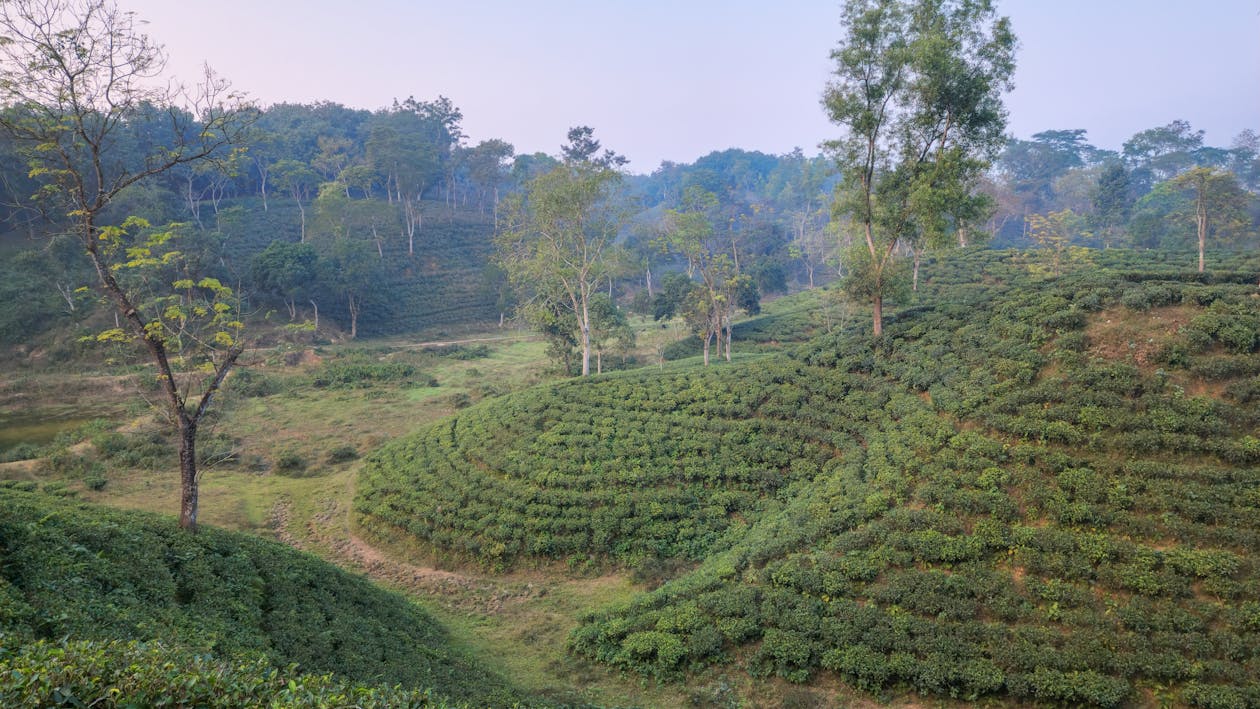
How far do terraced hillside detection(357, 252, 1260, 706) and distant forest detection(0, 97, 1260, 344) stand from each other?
8.73 metres

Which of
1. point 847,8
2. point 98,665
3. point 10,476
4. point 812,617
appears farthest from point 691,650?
point 10,476

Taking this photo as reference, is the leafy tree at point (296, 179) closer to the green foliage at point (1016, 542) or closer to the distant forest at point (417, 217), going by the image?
the distant forest at point (417, 217)

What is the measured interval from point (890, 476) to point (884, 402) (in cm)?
457

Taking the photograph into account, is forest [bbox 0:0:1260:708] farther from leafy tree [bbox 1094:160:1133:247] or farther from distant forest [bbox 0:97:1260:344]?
leafy tree [bbox 1094:160:1133:247]

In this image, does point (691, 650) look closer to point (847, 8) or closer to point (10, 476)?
point (847, 8)

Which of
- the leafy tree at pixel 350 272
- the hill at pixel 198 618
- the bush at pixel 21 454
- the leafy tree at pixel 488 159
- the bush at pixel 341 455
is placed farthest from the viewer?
the leafy tree at pixel 488 159

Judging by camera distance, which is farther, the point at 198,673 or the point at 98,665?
the point at 198,673

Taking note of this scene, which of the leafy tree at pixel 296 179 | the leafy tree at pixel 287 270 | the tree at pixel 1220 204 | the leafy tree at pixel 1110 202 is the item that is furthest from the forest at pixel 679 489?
the leafy tree at pixel 296 179

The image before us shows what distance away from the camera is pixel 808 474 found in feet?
60.5

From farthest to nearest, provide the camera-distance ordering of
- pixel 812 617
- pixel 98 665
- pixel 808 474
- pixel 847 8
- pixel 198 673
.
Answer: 1. pixel 847 8
2. pixel 808 474
3. pixel 812 617
4. pixel 198 673
5. pixel 98 665

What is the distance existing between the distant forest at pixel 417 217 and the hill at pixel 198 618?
19.6 meters

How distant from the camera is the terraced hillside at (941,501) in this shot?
1088cm

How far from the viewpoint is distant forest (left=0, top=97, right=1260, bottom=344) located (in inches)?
1769

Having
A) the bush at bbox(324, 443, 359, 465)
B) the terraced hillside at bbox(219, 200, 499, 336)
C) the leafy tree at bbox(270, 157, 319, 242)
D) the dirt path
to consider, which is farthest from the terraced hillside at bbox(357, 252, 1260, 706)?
the leafy tree at bbox(270, 157, 319, 242)
